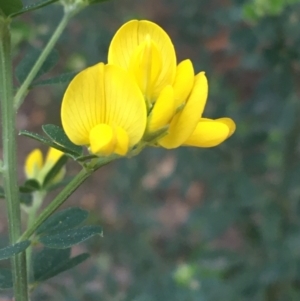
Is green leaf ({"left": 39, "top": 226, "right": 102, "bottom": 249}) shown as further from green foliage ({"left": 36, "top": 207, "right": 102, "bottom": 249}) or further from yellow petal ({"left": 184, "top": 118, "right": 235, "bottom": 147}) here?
yellow petal ({"left": 184, "top": 118, "right": 235, "bottom": 147})

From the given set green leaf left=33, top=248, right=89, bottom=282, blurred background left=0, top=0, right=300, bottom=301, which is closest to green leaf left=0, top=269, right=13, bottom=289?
green leaf left=33, top=248, right=89, bottom=282

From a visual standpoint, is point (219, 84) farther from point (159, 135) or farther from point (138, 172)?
point (159, 135)

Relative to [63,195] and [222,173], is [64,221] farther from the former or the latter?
[222,173]

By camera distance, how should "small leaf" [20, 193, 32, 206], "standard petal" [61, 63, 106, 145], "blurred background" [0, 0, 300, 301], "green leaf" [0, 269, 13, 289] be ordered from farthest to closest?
"blurred background" [0, 0, 300, 301] < "small leaf" [20, 193, 32, 206] < "green leaf" [0, 269, 13, 289] < "standard petal" [61, 63, 106, 145]

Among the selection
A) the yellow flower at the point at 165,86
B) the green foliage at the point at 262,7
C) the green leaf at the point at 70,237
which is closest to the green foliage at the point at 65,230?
the green leaf at the point at 70,237

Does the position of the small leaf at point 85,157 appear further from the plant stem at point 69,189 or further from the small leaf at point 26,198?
the small leaf at point 26,198

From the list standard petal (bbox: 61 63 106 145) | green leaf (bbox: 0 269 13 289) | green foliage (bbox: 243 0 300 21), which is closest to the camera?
standard petal (bbox: 61 63 106 145)

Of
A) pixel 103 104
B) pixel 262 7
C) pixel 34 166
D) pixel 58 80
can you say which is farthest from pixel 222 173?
pixel 103 104

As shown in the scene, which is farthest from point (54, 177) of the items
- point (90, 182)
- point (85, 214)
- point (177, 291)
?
point (90, 182)
